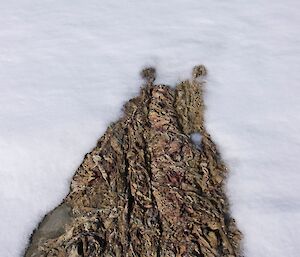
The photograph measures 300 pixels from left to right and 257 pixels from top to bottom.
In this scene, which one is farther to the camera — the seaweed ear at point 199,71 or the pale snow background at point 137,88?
the seaweed ear at point 199,71

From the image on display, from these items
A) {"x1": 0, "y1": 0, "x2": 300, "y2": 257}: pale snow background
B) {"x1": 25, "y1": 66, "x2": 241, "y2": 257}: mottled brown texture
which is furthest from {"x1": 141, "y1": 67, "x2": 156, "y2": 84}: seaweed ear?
{"x1": 25, "y1": 66, "x2": 241, "y2": 257}: mottled brown texture

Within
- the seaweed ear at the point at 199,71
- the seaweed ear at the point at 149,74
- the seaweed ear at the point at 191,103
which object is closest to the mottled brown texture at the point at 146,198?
Result: the seaweed ear at the point at 191,103

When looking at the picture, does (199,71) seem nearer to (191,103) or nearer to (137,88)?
(191,103)

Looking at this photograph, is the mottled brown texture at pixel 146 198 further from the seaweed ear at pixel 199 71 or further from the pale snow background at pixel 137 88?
the seaweed ear at pixel 199 71

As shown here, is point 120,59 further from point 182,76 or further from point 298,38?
point 298,38

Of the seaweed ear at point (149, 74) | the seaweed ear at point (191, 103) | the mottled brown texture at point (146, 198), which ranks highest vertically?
the seaweed ear at point (149, 74)

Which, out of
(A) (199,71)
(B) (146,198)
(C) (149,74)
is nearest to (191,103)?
(A) (199,71)
